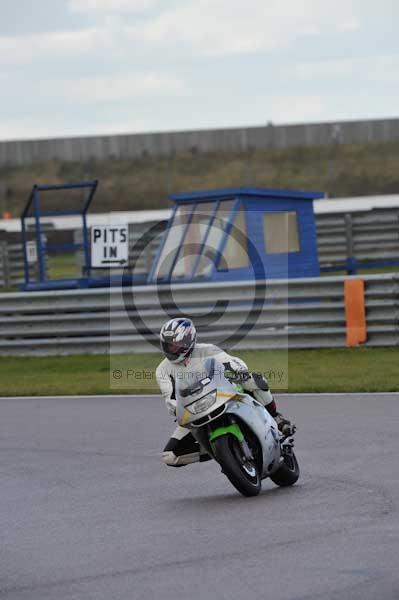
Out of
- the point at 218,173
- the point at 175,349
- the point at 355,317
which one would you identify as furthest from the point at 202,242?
the point at 218,173

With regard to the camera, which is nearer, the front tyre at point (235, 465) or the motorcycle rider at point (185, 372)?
the front tyre at point (235, 465)

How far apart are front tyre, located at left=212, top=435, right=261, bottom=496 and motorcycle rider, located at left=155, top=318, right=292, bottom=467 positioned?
45 cm

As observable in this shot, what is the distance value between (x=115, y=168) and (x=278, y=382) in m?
49.8

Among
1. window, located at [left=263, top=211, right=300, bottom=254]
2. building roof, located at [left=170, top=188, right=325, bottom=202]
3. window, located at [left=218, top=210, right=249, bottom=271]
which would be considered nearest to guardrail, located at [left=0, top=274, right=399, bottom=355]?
window, located at [left=218, top=210, right=249, bottom=271]

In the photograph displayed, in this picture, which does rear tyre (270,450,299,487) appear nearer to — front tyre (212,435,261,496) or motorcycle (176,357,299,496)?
motorcycle (176,357,299,496)

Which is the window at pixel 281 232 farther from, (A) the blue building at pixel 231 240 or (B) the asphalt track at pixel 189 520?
(B) the asphalt track at pixel 189 520

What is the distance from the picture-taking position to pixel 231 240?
2098cm

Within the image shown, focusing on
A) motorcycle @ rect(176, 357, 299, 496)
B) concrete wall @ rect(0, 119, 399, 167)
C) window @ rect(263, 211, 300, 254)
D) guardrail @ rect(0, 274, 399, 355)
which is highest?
concrete wall @ rect(0, 119, 399, 167)

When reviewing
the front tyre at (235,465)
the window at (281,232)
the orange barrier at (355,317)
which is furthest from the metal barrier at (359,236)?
the front tyre at (235,465)

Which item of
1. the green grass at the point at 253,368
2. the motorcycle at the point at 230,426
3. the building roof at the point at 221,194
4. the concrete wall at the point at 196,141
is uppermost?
the concrete wall at the point at 196,141

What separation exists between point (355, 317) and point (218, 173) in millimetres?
47219

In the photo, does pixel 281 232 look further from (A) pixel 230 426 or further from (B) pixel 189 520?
(B) pixel 189 520

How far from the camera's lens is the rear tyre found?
30.7 ft

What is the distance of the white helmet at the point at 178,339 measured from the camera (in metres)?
9.09
